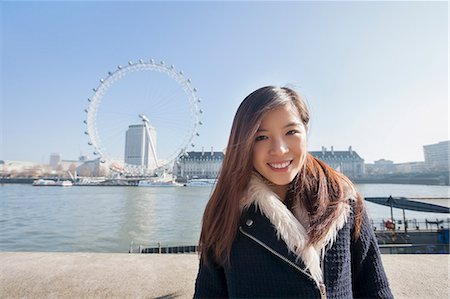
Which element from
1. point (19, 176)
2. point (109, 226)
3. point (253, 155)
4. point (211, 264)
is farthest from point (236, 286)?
point (19, 176)

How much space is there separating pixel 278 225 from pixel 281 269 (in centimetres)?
10

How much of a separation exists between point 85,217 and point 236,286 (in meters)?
12.2

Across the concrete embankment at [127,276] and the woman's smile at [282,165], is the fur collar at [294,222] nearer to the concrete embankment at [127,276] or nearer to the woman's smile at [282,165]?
the woman's smile at [282,165]

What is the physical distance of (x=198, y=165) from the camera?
151 ft

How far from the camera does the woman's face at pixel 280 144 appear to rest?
0.68 metres

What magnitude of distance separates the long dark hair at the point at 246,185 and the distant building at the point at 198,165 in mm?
41390

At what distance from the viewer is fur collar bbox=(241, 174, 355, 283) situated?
2.08 ft

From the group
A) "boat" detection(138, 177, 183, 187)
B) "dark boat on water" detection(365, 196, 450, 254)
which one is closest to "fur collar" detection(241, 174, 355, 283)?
"dark boat on water" detection(365, 196, 450, 254)

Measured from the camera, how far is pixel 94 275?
1136 millimetres

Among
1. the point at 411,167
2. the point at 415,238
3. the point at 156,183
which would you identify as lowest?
the point at 156,183

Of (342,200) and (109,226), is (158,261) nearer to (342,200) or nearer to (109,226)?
(342,200)

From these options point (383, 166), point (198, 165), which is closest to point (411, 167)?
point (383, 166)

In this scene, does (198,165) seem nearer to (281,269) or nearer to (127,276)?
(127,276)

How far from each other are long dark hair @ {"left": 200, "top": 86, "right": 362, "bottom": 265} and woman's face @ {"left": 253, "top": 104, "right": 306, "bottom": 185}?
0.07 ft
